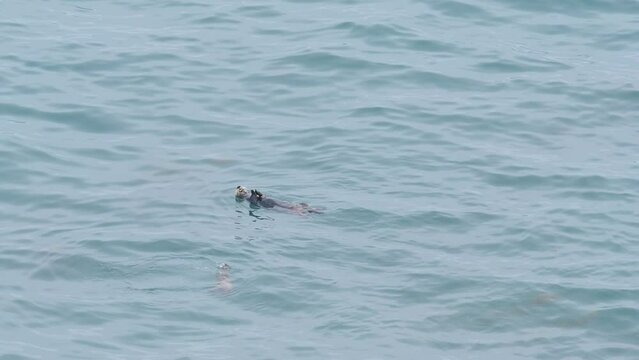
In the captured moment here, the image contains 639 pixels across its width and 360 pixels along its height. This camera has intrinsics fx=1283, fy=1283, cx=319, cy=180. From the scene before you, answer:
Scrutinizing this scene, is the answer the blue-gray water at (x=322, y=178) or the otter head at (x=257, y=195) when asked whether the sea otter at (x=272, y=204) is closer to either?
the otter head at (x=257, y=195)

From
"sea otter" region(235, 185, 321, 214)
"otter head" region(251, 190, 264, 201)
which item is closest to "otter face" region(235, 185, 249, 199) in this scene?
"sea otter" region(235, 185, 321, 214)

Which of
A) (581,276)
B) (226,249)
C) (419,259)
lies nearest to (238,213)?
(226,249)

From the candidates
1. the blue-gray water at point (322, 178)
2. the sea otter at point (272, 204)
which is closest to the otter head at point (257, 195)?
the sea otter at point (272, 204)

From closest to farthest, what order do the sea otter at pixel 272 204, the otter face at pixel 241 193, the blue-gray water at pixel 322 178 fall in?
the blue-gray water at pixel 322 178 < the sea otter at pixel 272 204 < the otter face at pixel 241 193

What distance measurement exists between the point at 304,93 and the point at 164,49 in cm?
321

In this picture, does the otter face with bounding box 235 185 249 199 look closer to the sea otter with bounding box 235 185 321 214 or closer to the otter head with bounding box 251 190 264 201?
the sea otter with bounding box 235 185 321 214

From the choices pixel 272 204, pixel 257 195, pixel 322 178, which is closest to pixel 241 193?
pixel 257 195

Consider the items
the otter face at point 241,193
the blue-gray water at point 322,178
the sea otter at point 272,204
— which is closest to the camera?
the blue-gray water at point 322,178

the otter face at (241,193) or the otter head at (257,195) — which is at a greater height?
the otter face at (241,193)

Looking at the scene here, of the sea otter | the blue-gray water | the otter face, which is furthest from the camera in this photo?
the otter face

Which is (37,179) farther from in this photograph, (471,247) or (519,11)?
(519,11)

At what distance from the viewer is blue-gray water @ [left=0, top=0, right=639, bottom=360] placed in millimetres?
13000

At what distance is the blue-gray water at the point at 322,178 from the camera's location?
13000 mm

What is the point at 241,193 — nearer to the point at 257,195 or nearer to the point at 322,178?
the point at 257,195
